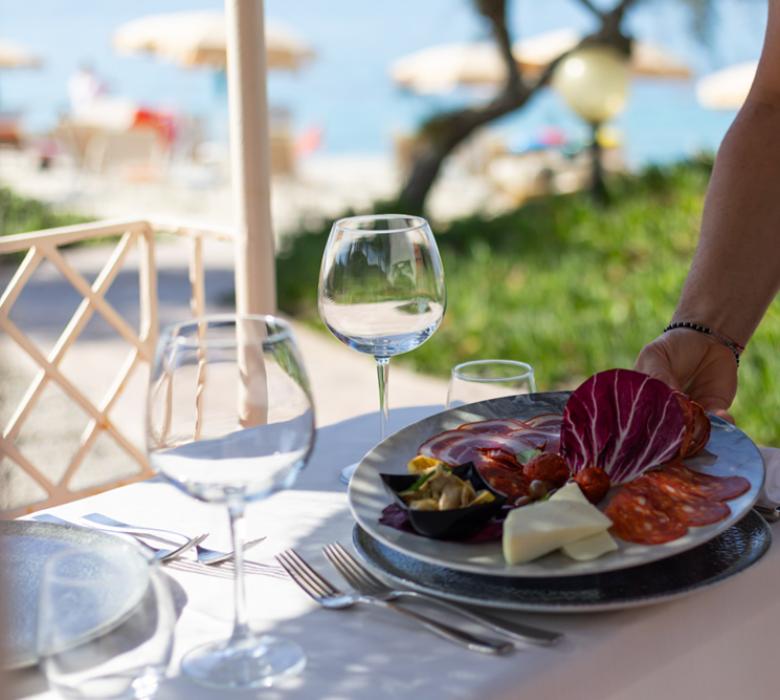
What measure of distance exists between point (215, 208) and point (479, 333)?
852 cm

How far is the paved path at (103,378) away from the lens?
500 centimetres

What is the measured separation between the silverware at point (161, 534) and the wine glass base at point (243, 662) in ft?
0.64

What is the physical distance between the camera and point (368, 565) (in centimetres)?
110

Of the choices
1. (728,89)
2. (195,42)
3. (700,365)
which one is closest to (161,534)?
(700,365)

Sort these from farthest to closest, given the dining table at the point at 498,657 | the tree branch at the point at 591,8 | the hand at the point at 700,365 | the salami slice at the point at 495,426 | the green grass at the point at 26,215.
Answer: the green grass at the point at 26,215 < the tree branch at the point at 591,8 < the hand at the point at 700,365 < the salami slice at the point at 495,426 < the dining table at the point at 498,657

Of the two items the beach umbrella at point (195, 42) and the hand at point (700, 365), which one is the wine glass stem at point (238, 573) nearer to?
the hand at point (700, 365)

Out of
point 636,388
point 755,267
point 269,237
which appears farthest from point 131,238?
point 636,388

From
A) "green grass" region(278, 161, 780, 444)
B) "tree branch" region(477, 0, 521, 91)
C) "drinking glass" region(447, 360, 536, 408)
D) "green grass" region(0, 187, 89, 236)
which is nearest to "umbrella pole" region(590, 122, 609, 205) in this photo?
"green grass" region(278, 161, 780, 444)

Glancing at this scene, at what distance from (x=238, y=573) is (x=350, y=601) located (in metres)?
0.15

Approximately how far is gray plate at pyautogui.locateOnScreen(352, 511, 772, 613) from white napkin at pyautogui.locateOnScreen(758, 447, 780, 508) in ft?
0.31

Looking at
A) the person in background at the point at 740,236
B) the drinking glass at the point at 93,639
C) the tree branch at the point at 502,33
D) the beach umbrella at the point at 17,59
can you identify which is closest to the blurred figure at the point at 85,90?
the beach umbrella at the point at 17,59

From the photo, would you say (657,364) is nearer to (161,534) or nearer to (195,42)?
(161,534)

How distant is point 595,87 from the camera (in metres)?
8.52

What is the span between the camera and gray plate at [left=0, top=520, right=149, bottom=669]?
0.94 meters
